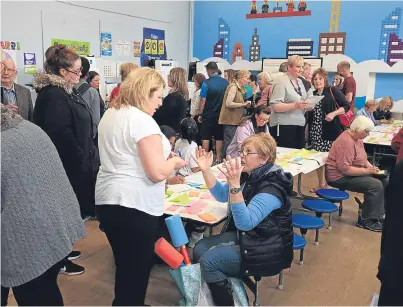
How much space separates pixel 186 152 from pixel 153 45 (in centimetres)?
558

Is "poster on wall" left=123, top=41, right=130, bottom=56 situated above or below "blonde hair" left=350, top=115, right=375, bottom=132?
above

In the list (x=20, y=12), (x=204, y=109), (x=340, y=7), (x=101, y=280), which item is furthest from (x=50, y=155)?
(x=340, y=7)

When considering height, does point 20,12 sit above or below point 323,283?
above

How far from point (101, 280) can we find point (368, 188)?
239cm

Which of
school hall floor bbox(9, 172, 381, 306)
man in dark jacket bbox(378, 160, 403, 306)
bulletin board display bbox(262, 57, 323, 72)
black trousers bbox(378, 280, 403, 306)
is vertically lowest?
school hall floor bbox(9, 172, 381, 306)

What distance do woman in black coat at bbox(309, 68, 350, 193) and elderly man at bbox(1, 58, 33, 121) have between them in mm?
2934

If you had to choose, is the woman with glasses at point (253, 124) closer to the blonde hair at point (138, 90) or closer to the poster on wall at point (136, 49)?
the blonde hair at point (138, 90)

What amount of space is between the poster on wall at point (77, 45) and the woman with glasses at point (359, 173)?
4.55 meters

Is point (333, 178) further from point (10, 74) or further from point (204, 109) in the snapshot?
point (10, 74)

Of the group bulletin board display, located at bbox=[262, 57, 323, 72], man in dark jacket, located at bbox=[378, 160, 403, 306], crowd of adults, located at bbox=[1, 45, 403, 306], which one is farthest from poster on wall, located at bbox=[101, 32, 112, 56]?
man in dark jacket, located at bbox=[378, 160, 403, 306]

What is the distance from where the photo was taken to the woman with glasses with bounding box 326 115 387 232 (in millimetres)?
3648

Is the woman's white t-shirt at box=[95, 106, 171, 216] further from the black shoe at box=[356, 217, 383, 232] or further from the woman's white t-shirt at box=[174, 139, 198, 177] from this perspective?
the black shoe at box=[356, 217, 383, 232]

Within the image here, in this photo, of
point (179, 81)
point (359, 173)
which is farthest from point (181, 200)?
point (359, 173)

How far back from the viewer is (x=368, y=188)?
364cm
